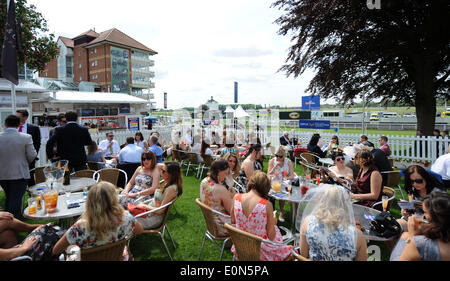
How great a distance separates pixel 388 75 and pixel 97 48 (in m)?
48.7

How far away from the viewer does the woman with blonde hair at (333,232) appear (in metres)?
1.85

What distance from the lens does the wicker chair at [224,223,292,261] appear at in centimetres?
215

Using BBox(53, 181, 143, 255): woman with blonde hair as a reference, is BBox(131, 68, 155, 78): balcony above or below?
above

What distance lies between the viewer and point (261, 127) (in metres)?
14.1

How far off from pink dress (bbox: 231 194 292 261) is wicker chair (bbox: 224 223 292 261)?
117 millimetres

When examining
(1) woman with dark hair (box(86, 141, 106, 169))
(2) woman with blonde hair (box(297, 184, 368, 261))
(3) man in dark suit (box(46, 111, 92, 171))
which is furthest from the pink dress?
(1) woman with dark hair (box(86, 141, 106, 169))

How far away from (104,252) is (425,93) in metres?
14.6

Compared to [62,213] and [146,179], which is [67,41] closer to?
[146,179]

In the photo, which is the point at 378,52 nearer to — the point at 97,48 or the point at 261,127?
the point at 261,127

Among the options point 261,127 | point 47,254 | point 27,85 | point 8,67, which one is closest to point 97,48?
point 27,85

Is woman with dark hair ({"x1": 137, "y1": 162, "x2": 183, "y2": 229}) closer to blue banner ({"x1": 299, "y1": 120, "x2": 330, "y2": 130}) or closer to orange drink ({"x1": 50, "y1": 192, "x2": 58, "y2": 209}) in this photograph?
orange drink ({"x1": 50, "y1": 192, "x2": 58, "y2": 209})

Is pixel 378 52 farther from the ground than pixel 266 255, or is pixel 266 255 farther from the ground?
pixel 378 52

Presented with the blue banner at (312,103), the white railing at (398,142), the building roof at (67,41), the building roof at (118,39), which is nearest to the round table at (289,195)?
the white railing at (398,142)

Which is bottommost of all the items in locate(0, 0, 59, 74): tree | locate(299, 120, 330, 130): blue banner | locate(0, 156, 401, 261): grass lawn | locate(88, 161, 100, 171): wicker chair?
locate(0, 156, 401, 261): grass lawn
